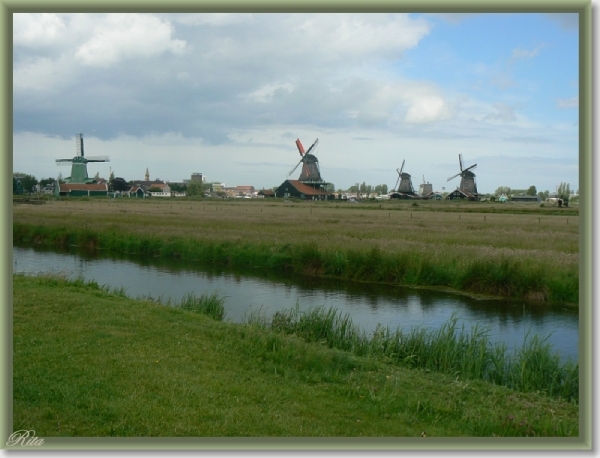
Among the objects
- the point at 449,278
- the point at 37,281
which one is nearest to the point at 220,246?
the point at 449,278

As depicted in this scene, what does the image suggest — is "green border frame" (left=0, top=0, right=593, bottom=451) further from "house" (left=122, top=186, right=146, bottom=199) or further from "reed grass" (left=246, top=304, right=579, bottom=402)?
"house" (left=122, top=186, right=146, bottom=199)

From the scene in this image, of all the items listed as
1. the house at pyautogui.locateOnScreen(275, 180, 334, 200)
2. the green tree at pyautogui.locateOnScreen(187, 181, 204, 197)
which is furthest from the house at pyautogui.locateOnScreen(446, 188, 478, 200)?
the green tree at pyautogui.locateOnScreen(187, 181, 204, 197)

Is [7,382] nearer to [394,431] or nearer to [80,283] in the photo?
[394,431]

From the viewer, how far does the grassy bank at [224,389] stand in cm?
517

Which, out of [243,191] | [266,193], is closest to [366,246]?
[266,193]

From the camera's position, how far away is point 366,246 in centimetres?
2167

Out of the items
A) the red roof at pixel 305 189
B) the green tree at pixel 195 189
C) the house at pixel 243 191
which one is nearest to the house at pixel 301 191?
the red roof at pixel 305 189

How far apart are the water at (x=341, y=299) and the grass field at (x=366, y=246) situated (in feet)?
3.24

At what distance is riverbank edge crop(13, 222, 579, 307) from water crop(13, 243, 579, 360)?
0.78m

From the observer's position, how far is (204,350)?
7484 mm

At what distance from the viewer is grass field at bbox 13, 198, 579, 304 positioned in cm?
1695

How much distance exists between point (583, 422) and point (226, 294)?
12.0 meters

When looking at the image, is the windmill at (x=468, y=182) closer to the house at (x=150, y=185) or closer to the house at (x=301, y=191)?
the house at (x=301, y=191)

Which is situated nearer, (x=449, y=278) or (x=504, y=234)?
(x=449, y=278)
